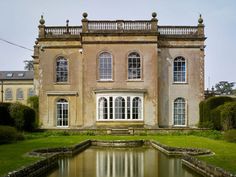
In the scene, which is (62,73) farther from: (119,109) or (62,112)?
(119,109)

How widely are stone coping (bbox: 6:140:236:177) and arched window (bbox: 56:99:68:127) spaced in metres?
12.4

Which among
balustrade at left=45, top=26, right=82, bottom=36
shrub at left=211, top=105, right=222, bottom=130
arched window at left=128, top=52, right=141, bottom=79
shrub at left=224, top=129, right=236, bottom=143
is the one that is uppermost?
balustrade at left=45, top=26, right=82, bottom=36

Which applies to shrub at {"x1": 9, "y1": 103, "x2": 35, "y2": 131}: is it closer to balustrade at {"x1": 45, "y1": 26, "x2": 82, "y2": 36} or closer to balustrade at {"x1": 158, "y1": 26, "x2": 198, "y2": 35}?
balustrade at {"x1": 45, "y1": 26, "x2": 82, "y2": 36}

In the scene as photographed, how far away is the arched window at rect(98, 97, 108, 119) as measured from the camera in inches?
1326

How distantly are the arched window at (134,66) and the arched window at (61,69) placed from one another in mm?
5443

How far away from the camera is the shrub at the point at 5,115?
92.8ft

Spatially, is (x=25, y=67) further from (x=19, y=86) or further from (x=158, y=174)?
(x=158, y=174)

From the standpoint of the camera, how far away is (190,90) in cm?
3491

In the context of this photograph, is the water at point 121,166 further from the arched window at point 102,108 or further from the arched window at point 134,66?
the arched window at point 134,66

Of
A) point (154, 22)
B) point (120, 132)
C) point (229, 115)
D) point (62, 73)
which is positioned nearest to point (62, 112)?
point (62, 73)

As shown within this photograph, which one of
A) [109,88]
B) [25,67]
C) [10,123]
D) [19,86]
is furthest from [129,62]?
[25,67]

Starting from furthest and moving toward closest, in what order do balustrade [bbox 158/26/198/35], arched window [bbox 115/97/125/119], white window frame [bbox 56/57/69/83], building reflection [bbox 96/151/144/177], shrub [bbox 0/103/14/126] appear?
balustrade [bbox 158/26/198/35]
white window frame [bbox 56/57/69/83]
arched window [bbox 115/97/125/119]
shrub [bbox 0/103/14/126]
building reflection [bbox 96/151/144/177]

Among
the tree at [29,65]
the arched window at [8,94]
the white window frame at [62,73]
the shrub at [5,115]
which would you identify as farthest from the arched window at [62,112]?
the tree at [29,65]

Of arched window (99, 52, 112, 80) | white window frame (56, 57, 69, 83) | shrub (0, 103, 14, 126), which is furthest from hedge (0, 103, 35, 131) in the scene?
arched window (99, 52, 112, 80)
